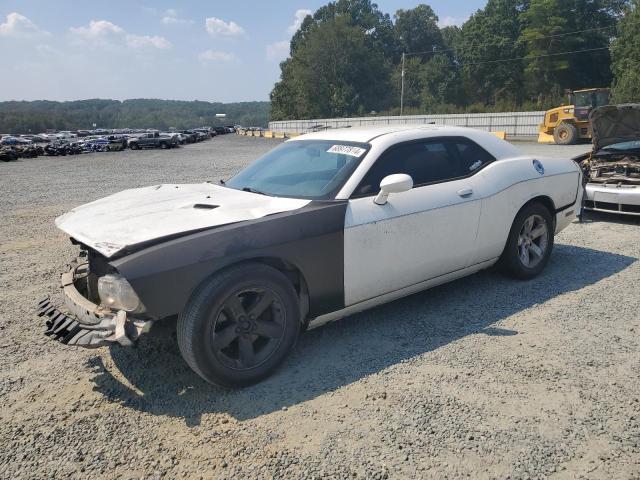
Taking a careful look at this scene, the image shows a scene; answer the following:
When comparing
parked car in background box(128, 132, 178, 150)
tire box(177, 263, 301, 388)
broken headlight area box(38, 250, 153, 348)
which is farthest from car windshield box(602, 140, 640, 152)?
parked car in background box(128, 132, 178, 150)

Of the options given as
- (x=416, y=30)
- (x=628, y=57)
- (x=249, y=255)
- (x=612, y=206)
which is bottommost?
(x=612, y=206)

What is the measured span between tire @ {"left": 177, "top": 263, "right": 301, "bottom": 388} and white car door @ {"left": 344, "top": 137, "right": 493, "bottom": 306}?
54 cm

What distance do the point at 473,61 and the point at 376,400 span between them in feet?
240

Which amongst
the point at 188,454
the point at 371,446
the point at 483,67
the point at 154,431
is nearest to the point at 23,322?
the point at 154,431

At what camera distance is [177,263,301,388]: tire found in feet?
9.29

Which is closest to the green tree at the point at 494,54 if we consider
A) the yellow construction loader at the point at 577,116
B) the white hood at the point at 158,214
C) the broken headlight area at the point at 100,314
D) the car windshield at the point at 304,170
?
the yellow construction loader at the point at 577,116

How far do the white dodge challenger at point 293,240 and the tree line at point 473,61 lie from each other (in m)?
40.6

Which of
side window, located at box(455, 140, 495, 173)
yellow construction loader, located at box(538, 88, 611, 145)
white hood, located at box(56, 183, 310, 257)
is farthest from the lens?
yellow construction loader, located at box(538, 88, 611, 145)

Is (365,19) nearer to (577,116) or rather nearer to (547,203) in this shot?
(577,116)

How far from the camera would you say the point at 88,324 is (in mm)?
2938

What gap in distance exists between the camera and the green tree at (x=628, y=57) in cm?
3872

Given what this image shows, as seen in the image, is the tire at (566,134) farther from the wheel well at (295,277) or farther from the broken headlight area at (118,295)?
the broken headlight area at (118,295)

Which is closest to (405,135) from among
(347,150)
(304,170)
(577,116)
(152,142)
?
(347,150)

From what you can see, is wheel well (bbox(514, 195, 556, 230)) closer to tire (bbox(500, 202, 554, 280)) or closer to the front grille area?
tire (bbox(500, 202, 554, 280))
